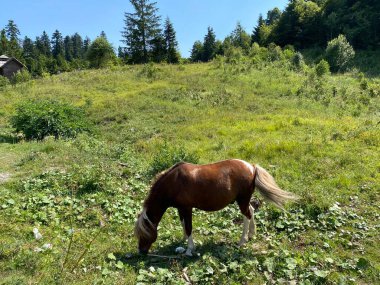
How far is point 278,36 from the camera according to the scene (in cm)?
5738

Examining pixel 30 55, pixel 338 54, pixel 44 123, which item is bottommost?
pixel 44 123

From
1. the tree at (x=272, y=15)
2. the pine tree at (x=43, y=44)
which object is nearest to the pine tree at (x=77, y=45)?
the pine tree at (x=43, y=44)

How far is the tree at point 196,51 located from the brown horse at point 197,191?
63.0 metres

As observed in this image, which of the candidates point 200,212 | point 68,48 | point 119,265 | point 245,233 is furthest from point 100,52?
point 68,48

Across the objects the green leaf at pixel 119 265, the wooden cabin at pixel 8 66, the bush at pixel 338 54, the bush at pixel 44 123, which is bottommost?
the green leaf at pixel 119 265

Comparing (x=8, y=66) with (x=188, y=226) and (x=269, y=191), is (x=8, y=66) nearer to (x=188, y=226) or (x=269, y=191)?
(x=188, y=226)

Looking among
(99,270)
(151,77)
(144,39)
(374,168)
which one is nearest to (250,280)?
(99,270)

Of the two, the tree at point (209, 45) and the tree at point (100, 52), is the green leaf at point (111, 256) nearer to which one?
the tree at point (100, 52)

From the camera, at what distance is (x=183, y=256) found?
5898 mm

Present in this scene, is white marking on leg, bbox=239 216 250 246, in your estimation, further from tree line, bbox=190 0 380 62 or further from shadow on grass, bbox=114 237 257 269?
tree line, bbox=190 0 380 62

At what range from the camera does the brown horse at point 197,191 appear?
19.2 ft

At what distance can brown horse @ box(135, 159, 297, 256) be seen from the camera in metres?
5.84

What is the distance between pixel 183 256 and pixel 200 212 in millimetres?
1995

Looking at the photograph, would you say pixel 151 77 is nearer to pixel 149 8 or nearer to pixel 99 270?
pixel 99 270
